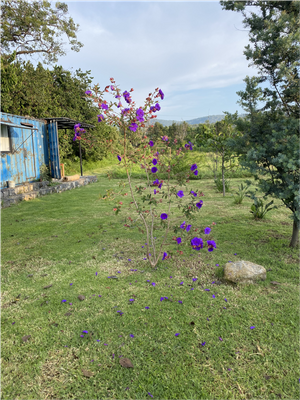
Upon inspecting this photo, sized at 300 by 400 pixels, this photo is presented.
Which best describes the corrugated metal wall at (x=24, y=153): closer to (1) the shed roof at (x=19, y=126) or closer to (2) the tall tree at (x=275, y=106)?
(1) the shed roof at (x=19, y=126)

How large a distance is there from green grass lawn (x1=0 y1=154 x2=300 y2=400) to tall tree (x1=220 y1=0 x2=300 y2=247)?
40.8 inches

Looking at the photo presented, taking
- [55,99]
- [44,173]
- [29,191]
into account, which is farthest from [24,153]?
[55,99]

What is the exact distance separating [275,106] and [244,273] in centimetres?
206

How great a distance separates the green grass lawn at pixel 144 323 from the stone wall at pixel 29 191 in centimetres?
343

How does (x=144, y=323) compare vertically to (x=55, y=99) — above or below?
below

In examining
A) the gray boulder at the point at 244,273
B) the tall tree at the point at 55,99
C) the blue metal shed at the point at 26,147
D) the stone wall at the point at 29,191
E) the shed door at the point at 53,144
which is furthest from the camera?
the tall tree at the point at 55,99

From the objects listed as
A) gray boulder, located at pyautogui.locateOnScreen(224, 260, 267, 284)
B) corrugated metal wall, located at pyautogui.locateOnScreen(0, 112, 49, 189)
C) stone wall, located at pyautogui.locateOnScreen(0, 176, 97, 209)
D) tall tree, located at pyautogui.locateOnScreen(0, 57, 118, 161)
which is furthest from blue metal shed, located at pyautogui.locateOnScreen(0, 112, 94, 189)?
gray boulder, located at pyautogui.locateOnScreen(224, 260, 267, 284)

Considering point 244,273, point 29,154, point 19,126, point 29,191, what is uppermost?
point 19,126

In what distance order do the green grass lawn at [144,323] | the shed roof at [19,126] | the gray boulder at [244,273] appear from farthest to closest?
the shed roof at [19,126] → the gray boulder at [244,273] → the green grass lawn at [144,323]

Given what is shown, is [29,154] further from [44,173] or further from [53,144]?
[53,144]

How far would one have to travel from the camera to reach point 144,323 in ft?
6.57

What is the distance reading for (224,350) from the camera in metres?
1.72

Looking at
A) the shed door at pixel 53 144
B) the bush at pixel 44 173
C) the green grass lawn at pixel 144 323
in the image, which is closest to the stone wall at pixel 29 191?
the bush at pixel 44 173

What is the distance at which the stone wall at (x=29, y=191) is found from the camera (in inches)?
262
